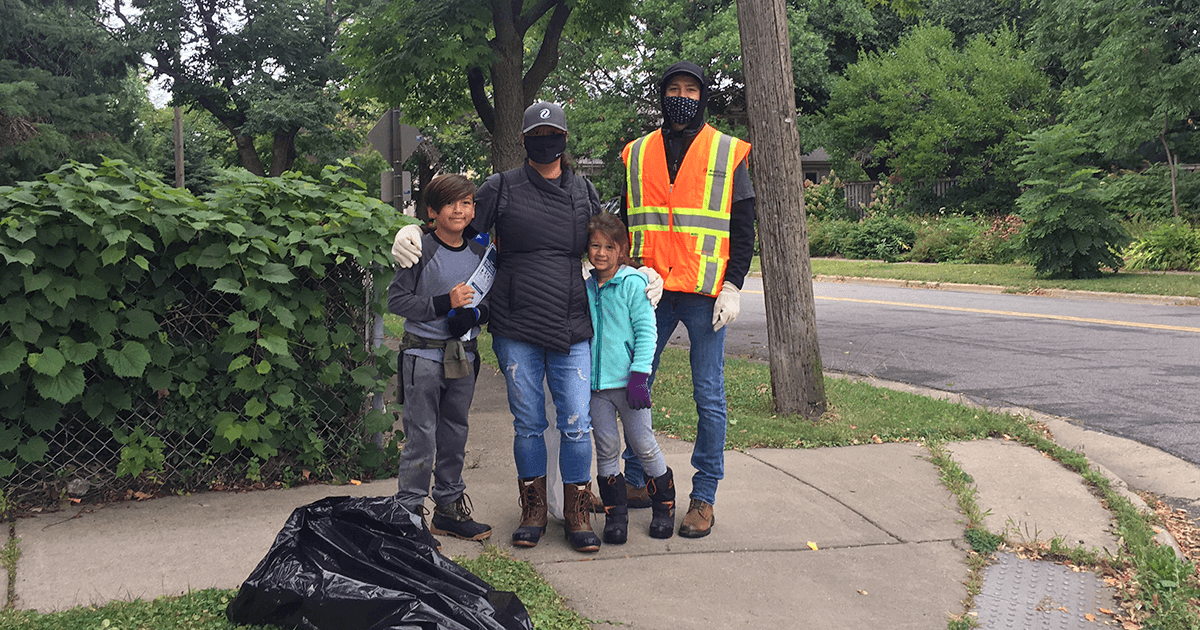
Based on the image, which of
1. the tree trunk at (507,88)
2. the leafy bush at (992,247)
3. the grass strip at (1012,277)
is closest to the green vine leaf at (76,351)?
the tree trunk at (507,88)

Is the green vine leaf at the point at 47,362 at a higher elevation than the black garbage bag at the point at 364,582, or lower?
higher

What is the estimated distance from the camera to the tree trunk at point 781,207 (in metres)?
6.78

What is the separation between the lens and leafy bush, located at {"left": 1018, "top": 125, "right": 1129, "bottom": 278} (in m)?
16.8

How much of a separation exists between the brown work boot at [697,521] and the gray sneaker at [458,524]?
0.89m

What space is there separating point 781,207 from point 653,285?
2798mm

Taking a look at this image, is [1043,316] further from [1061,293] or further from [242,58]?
[242,58]

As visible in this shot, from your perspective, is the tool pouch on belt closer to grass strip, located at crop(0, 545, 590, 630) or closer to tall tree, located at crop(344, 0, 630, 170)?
grass strip, located at crop(0, 545, 590, 630)

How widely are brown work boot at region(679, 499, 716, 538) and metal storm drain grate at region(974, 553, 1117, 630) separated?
1185mm

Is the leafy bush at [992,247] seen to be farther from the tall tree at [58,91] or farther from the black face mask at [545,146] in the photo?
the tall tree at [58,91]

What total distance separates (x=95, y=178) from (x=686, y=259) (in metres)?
2.79

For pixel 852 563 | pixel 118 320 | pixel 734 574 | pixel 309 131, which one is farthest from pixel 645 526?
pixel 309 131

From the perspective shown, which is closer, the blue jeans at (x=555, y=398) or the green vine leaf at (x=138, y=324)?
the blue jeans at (x=555, y=398)

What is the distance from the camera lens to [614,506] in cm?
436

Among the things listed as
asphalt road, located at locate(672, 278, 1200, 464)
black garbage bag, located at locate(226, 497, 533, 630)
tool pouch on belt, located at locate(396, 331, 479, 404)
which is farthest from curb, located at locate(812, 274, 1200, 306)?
black garbage bag, located at locate(226, 497, 533, 630)
